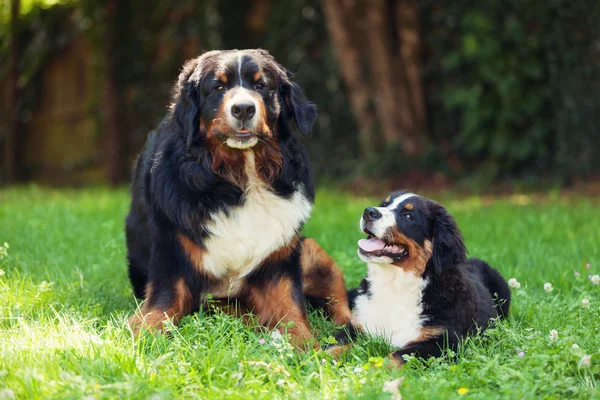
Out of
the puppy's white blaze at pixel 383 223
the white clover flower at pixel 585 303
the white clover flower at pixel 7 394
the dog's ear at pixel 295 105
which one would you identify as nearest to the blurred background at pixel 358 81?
the white clover flower at pixel 585 303

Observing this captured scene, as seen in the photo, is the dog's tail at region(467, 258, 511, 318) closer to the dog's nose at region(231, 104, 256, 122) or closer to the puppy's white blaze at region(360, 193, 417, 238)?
the puppy's white blaze at region(360, 193, 417, 238)

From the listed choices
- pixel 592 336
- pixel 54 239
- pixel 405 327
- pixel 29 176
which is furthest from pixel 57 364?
pixel 29 176

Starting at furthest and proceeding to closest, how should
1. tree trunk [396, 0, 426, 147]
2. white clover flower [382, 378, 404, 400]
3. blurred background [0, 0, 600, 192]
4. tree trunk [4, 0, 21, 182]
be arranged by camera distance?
tree trunk [4, 0, 21, 182] → tree trunk [396, 0, 426, 147] → blurred background [0, 0, 600, 192] → white clover flower [382, 378, 404, 400]

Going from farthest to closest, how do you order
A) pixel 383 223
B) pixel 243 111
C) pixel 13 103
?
1. pixel 13 103
2. pixel 383 223
3. pixel 243 111

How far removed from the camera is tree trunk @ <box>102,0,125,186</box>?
12273 millimetres

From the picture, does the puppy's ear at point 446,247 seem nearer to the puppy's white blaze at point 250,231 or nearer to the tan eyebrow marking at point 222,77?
the puppy's white blaze at point 250,231

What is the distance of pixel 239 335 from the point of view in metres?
3.59

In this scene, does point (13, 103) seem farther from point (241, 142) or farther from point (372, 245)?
point (372, 245)

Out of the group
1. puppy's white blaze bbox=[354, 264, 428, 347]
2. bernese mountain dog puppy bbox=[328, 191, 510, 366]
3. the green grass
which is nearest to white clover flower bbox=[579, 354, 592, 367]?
the green grass

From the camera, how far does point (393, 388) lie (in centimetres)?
296

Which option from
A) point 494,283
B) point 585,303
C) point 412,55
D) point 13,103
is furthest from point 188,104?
point 13,103

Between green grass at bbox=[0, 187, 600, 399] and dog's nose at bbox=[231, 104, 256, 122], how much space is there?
1012 mm

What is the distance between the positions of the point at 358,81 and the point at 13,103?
259 inches

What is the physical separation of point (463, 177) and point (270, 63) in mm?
6351
